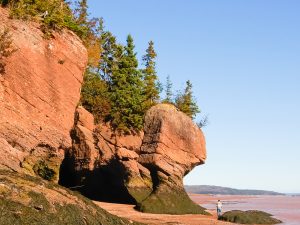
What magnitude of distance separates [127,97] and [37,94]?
909 inches

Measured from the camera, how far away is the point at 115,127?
39.9 m

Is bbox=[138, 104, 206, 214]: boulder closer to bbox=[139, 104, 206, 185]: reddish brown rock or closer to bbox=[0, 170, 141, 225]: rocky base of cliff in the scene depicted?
bbox=[139, 104, 206, 185]: reddish brown rock

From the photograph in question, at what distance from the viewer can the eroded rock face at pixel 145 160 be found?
3281 cm

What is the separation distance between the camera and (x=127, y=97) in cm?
4138

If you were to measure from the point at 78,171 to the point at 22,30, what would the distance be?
2180 cm

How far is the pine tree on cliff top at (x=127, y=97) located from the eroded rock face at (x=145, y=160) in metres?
1.20

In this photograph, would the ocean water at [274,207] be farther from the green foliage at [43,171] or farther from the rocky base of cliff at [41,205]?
the rocky base of cliff at [41,205]

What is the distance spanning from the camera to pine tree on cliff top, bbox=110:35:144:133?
40.1 m

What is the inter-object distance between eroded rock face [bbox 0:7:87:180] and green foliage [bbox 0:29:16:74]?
1.00 feet

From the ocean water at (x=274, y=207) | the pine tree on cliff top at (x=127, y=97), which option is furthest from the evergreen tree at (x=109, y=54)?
the ocean water at (x=274, y=207)

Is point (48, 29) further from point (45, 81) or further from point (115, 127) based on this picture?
point (115, 127)

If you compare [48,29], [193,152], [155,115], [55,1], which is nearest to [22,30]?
[48,29]

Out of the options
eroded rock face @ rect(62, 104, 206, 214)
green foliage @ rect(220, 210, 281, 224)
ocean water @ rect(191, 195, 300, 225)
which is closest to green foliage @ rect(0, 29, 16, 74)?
eroded rock face @ rect(62, 104, 206, 214)

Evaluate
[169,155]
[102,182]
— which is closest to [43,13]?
[169,155]
